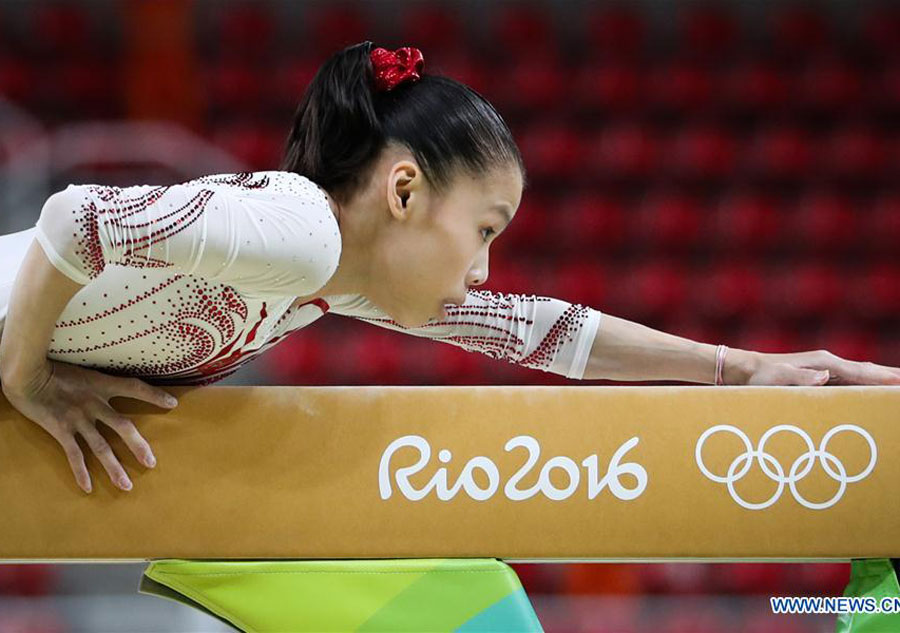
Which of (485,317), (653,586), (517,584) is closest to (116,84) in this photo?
(653,586)

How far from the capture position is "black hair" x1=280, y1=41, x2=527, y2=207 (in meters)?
1.00

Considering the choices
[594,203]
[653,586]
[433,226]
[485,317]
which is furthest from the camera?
[594,203]

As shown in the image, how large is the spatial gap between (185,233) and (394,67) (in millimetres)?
311

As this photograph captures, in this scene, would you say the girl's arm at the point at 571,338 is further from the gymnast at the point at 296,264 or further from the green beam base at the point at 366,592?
the green beam base at the point at 366,592

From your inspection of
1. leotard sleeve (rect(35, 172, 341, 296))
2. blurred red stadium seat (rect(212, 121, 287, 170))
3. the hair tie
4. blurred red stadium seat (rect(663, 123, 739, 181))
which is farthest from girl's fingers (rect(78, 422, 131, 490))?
blurred red stadium seat (rect(663, 123, 739, 181))

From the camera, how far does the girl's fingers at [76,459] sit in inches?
38.4

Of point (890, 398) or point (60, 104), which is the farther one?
point (60, 104)

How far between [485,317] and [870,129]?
2481 mm

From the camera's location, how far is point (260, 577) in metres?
1.03

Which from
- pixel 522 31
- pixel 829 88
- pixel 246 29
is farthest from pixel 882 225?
pixel 246 29

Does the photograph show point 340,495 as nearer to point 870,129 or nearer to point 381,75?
point 381,75

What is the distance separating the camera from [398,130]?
100cm

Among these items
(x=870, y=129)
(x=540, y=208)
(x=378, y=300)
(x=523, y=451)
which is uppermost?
(x=870, y=129)

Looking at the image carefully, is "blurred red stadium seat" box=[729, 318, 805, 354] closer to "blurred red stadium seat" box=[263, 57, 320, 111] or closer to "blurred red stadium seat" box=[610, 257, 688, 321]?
"blurred red stadium seat" box=[610, 257, 688, 321]
